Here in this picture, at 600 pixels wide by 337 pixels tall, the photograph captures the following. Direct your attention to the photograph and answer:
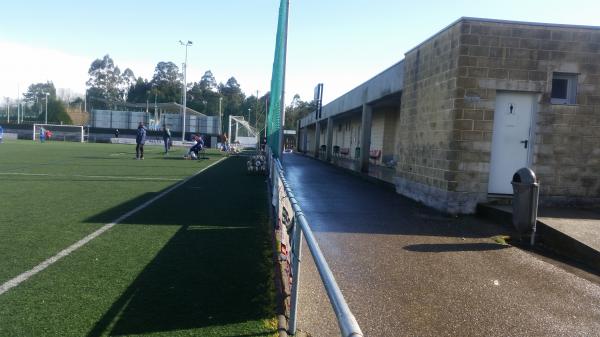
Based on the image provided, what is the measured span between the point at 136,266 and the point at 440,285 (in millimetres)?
3332

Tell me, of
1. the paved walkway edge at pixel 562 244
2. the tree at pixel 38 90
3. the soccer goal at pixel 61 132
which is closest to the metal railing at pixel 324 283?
the paved walkway edge at pixel 562 244

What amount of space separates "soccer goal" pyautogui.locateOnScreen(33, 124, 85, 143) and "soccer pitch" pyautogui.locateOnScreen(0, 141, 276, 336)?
50.9 m

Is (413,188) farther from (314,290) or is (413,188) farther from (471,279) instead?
(314,290)

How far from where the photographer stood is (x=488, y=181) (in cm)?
927

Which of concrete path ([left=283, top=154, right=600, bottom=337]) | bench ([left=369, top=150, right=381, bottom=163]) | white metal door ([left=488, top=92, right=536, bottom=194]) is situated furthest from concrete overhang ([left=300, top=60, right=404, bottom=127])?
concrete path ([left=283, top=154, right=600, bottom=337])

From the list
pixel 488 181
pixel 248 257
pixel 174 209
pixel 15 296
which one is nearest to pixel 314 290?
pixel 248 257

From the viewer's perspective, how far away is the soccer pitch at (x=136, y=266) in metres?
3.74

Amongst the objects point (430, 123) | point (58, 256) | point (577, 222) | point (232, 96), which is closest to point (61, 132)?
point (430, 123)

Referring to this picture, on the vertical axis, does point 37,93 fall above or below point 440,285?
above

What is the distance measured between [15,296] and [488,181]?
8130 mm

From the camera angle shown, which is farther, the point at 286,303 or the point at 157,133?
the point at 157,133

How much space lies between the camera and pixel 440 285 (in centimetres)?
502

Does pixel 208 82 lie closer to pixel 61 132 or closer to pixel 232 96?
pixel 232 96

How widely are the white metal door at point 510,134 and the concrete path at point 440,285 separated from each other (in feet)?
4.84
